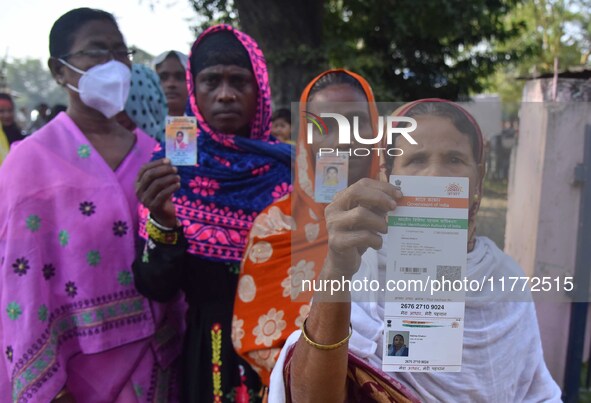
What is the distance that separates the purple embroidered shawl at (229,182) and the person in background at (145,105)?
90 centimetres

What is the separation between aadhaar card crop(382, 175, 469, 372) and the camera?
3.44ft

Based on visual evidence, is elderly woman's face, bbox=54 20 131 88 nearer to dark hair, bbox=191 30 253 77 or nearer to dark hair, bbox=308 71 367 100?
dark hair, bbox=191 30 253 77

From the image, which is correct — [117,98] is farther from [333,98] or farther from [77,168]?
[333,98]

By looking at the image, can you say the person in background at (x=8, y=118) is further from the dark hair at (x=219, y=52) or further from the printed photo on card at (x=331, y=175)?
the printed photo on card at (x=331, y=175)

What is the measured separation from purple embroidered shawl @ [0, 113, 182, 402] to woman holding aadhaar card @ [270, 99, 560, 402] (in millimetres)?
965

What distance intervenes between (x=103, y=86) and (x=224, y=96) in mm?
488

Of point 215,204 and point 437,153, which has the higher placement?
point 437,153

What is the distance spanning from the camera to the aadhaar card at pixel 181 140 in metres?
1.76

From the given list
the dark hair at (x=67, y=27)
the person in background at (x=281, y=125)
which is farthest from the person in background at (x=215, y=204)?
the person in background at (x=281, y=125)

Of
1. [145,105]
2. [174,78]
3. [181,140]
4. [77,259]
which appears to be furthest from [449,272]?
[174,78]

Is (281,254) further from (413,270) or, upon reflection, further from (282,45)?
(282,45)

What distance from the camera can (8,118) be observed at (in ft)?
19.9

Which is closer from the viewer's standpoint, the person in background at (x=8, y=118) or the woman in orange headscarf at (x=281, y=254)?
the woman in orange headscarf at (x=281, y=254)

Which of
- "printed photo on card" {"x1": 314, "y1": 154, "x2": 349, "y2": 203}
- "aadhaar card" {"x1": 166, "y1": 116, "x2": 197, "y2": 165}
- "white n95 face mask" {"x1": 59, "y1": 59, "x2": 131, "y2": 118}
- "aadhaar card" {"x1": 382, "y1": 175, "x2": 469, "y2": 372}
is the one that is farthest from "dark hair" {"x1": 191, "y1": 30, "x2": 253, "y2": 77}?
"aadhaar card" {"x1": 382, "y1": 175, "x2": 469, "y2": 372}
